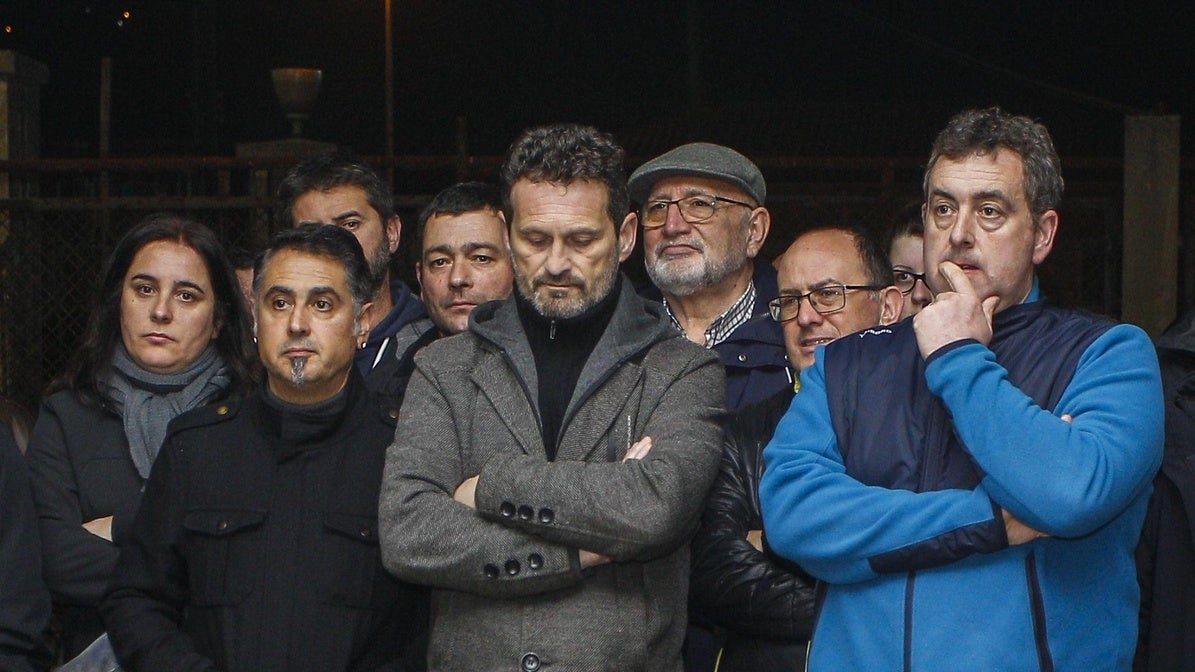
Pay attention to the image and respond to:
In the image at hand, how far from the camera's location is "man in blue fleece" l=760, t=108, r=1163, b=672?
233cm

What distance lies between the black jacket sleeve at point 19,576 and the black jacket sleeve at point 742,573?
1338 millimetres

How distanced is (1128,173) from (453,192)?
3028 mm

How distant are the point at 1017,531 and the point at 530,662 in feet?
2.88

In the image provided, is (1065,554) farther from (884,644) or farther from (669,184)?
(669,184)

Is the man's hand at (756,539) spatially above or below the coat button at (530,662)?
above

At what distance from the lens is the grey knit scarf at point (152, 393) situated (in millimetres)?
3266

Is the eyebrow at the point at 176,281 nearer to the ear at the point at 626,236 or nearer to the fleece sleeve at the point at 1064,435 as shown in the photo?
the ear at the point at 626,236

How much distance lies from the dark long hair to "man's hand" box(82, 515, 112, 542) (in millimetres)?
417

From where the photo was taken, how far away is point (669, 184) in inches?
153

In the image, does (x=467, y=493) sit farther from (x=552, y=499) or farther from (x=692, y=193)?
(x=692, y=193)

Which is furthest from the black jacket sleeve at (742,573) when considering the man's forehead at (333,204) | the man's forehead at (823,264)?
the man's forehead at (333,204)

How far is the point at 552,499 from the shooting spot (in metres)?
2.53

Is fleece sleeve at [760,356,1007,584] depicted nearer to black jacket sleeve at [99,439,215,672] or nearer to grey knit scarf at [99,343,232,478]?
black jacket sleeve at [99,439,215,672]

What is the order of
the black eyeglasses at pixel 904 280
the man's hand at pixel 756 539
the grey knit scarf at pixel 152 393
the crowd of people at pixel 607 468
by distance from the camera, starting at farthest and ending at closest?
the black eyeglasses at pixel 904 280 < the grey knit scarf at pixel 152 393 < the man's hand at pixel 756 539 < the crowd of people at pixel 607 468
